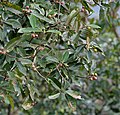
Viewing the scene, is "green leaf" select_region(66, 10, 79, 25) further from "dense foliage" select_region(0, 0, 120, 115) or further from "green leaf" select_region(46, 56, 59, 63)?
"green leaf" select_region(46, 56, 59, 63)

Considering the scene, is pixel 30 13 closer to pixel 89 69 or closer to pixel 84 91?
pixel 89 69

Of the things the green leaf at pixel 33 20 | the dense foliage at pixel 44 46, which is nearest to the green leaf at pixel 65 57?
the dense foliage at pixel 44 46

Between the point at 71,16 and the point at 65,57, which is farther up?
the point at 71,16

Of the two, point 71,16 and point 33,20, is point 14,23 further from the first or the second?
point 71,16

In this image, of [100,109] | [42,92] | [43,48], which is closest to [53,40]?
[43,48]

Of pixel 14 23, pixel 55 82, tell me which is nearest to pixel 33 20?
pixel 14 23

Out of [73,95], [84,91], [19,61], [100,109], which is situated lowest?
[100,109]

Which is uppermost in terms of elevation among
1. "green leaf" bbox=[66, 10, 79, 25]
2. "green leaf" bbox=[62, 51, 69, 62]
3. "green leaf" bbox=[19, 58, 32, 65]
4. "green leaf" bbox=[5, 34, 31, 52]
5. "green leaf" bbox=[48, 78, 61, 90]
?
"green leaf" bbox=[66, 10, 79, 25]

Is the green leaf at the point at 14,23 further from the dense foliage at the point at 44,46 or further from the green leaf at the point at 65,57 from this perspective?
the green leaf at the point at 65,57

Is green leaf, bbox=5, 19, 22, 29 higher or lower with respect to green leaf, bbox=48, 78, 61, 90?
higher

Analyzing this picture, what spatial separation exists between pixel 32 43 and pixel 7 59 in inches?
3.8

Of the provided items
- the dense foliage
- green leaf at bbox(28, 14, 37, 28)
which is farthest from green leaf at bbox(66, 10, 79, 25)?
green leaf at bbox(28, 14, 37, 28)

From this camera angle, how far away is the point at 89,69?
108cm

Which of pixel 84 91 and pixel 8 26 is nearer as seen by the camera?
pixel 8 26
